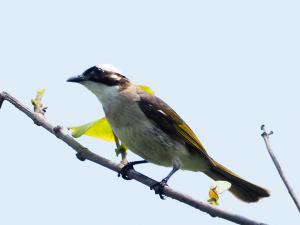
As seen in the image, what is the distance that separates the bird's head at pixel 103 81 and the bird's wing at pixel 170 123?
0.29 metres

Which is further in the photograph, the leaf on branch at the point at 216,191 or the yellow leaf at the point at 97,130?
the yellow leaf at the point at 97,130

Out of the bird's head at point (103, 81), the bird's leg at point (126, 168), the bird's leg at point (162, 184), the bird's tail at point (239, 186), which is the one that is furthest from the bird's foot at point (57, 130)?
the bird's tail at point (239, 186)

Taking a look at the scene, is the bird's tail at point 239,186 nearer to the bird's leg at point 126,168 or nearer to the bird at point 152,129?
the bird at point 152,129

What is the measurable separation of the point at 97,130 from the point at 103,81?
1.43m

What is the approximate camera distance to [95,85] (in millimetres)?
6156

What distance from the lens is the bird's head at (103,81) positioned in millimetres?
6055

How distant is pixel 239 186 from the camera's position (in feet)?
21.2

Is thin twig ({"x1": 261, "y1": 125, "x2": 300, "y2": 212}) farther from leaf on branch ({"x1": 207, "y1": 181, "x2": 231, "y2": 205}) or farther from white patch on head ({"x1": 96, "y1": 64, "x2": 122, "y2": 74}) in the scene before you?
white patch on head ({"x1": 96, "y1": 64, "x2": 122, "y2": 74})

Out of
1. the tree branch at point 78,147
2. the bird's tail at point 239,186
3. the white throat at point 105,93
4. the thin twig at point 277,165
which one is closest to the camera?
the thin twig at point 277,165

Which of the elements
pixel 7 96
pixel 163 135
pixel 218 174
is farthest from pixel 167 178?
pixel 7 96

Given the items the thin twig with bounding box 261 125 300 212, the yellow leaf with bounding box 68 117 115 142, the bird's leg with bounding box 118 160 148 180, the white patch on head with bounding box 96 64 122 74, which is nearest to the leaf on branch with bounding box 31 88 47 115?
the yellow leaf with bounding box 68 117 115 142

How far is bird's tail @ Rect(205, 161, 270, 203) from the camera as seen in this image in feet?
20.9

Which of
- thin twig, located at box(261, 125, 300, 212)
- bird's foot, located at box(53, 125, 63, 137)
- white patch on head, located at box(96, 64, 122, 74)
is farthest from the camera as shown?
white patch on head, located at box(96, 64, 122, 74)

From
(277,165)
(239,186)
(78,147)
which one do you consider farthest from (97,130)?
(239,186)
